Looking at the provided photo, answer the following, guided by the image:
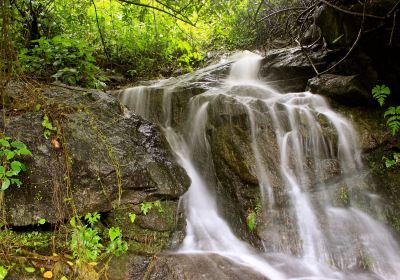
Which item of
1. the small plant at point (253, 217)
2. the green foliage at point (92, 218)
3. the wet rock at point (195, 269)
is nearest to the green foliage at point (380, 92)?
the small plant at point (253, 217)

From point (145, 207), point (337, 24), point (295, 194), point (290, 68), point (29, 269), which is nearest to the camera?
point (29, 269)

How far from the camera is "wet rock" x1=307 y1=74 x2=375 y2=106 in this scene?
16.5 ft

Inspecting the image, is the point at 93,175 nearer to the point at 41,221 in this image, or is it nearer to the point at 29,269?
the point at 41,221

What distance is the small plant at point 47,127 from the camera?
10.8ft

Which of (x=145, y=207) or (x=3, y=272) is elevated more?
(x=145, y=207)

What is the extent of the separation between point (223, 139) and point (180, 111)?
56.0 inches

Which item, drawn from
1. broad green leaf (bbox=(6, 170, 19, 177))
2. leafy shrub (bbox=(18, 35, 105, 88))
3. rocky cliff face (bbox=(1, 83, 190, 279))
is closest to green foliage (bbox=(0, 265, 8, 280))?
rocky cliff face (bbox=(1, 83, 190, 279))

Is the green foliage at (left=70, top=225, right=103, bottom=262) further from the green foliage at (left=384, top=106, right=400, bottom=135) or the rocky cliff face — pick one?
the green foliage at (left=384, top=106, right=400, bottom=135)

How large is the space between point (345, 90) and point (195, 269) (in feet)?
12.5

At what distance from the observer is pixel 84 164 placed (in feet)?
10.8

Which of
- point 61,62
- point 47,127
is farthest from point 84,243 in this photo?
point 61,62

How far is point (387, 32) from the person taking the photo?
4664 mm

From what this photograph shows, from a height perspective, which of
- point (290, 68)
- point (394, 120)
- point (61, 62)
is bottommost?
point (394, 120)

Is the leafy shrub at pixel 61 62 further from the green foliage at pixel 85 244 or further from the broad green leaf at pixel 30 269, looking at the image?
the broad green leaf at pixel 30 269
